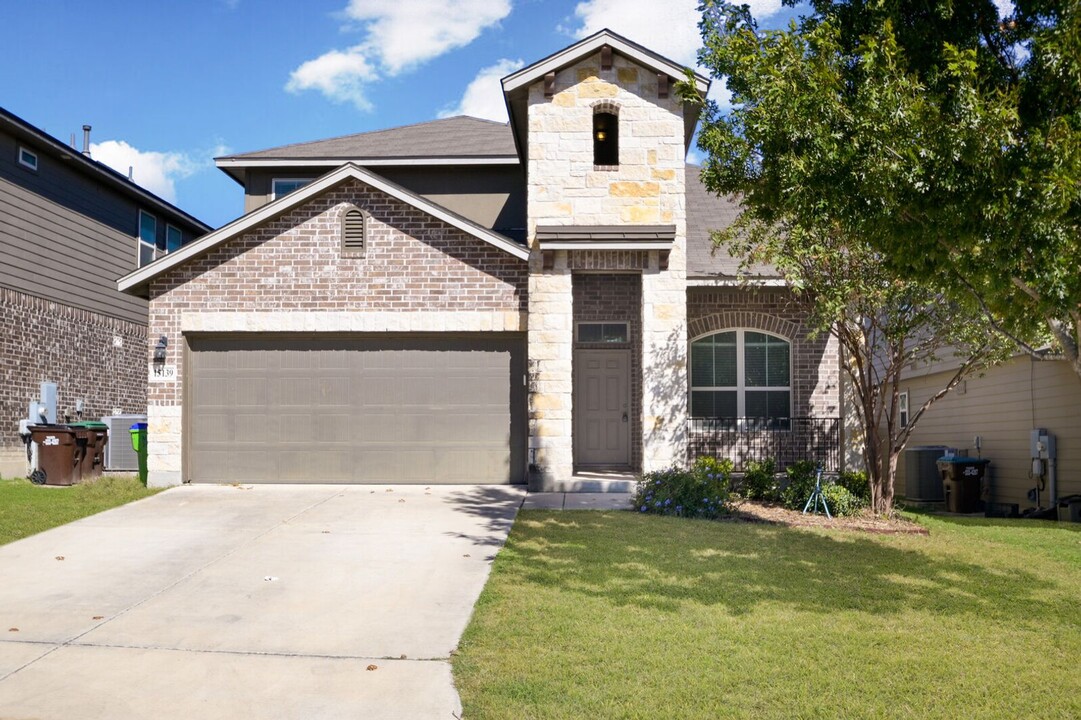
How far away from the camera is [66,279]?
18.4m

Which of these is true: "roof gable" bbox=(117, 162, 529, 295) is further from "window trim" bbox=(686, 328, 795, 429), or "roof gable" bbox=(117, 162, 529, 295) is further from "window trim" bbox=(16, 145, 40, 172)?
"window trim" bbox=(16, 145, 40, 172)

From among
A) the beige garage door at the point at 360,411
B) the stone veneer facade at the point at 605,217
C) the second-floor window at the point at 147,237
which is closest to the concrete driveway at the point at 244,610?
the beige garage door at the point at 360,411

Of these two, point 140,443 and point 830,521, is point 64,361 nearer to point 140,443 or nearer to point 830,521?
point 140,443

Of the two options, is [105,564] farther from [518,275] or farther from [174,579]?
[518,275]

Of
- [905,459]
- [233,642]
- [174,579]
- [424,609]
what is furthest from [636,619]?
[905,459]

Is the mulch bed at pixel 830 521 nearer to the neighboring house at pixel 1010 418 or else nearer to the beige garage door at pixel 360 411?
the neighboring house at pixel 1010 418

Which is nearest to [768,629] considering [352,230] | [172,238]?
[352,230]

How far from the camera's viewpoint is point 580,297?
16125 mm

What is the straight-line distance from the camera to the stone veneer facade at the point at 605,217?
13680mm

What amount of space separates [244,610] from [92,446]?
10.5 metres

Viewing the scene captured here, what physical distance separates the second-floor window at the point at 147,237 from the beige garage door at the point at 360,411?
27.3ft

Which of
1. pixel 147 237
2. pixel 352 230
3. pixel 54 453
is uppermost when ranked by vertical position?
pixel 147 237

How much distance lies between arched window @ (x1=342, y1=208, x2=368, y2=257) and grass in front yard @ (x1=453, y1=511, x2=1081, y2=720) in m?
5.99

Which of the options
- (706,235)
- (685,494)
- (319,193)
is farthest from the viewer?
(706,235)
